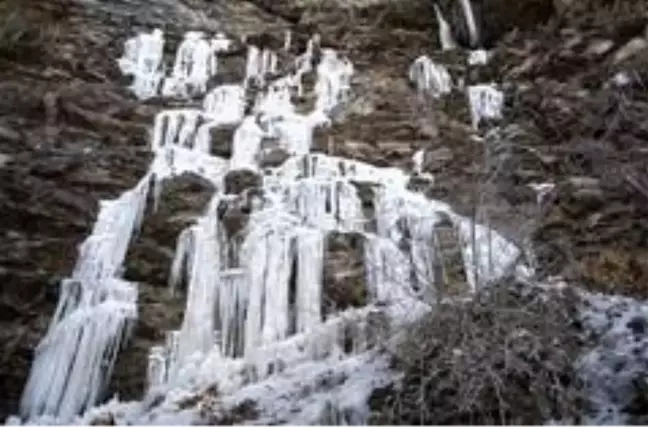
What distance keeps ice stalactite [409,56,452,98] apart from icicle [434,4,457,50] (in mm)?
699

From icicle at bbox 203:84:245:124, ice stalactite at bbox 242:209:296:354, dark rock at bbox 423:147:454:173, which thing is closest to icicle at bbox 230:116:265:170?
icicle at bbox 203:84:245:124

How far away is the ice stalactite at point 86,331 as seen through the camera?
755cm

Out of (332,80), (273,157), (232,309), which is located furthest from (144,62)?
(232,309)

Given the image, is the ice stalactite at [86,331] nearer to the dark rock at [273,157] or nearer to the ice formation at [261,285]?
the ice formation at [261,285]

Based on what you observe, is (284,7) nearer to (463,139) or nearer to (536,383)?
(463,139)

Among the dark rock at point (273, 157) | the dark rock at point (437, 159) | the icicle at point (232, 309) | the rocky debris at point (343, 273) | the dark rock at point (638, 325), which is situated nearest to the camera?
the dark rock at point (638, 325)

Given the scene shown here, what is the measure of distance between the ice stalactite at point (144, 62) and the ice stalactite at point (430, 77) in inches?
108

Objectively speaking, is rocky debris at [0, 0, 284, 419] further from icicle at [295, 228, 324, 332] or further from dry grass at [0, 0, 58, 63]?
icicle at [295, 228, 324, 332]

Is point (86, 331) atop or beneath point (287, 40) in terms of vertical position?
beneath

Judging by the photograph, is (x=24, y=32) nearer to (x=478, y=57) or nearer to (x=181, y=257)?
(x=181, y=257)

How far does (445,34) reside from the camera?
1218 cm

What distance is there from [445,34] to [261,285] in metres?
5.41

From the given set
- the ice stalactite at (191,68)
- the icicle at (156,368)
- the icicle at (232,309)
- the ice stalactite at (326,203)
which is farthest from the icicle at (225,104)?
the icicle at (156,368)

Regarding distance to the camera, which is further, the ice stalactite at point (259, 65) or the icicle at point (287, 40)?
the icicle at point (287, 40)
